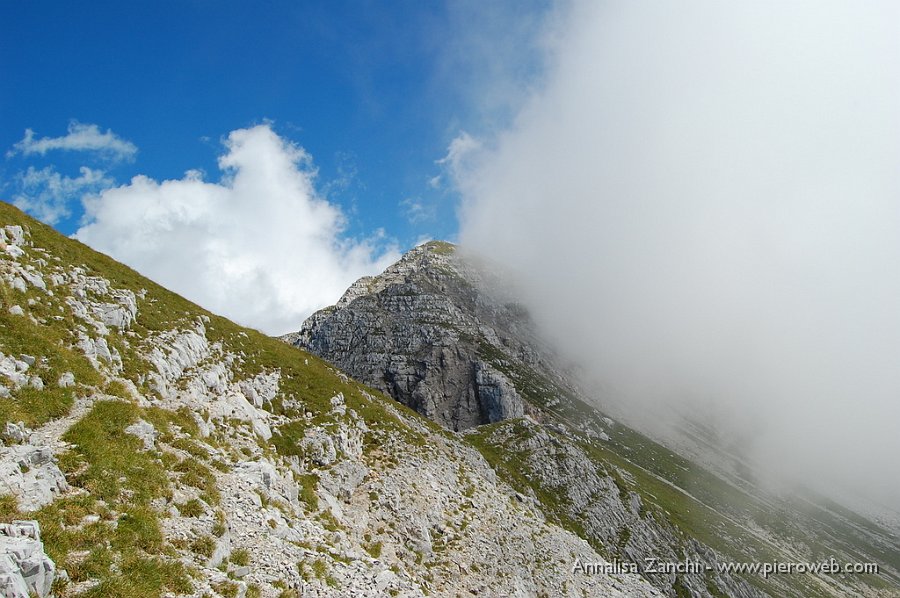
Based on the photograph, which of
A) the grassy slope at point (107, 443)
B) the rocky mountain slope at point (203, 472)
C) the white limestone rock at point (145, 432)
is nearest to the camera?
the grassy slope at point (107, 443)

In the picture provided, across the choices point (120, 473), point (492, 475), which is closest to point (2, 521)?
point (120, 473)

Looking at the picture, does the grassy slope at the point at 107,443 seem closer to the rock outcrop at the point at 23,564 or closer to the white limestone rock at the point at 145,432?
the white limestone rock at the point at 145,432

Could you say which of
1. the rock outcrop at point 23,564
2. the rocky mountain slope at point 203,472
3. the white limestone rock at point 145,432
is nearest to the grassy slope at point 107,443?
the rocky mountain slope at point 203,472

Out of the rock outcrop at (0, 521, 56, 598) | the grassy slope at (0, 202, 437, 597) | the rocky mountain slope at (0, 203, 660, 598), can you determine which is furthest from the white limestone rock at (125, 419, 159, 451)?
the rock outcrop at (0, 521, 56, 598)

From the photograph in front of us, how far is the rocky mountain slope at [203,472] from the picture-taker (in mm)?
15461

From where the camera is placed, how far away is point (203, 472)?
2198cm

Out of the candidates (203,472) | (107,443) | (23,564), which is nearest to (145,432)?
(107,443)

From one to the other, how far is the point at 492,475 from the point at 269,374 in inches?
1294

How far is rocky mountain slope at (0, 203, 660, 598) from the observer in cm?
1546

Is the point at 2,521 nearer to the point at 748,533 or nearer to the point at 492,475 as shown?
the point at 492,475

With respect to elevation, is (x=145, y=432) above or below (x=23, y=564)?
above

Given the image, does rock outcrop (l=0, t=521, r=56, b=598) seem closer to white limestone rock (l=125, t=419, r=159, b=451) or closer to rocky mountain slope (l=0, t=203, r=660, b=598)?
rocky mountain slope (l=0, t=203, r=660, b=598)

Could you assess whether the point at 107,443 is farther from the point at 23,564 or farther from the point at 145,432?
the point at 23,564

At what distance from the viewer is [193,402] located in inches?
1202
